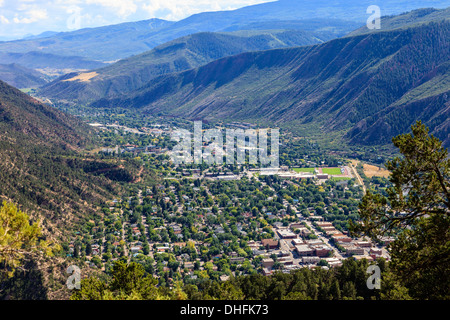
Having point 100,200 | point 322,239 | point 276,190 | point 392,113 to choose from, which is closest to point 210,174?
point 276,190

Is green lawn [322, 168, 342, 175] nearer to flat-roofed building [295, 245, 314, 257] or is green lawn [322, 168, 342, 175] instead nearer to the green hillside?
flat-roofed building [295, 245, 314, 257]

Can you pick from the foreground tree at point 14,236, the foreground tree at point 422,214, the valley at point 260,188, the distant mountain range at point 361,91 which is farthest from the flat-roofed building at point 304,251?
the distant mountain range at point 361,91

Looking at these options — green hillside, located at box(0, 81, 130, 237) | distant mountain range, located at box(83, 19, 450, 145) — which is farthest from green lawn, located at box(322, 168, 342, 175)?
green hillside, located at box(0, 81, 130, 237)

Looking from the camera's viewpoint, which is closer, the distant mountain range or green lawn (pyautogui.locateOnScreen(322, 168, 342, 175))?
green lawn (pyautogui.locateOnScreen(322, 168, 342, 175))

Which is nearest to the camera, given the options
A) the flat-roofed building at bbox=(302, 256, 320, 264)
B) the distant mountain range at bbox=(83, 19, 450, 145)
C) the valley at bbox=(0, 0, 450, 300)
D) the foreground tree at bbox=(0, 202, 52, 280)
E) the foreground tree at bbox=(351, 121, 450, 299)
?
the foreground tree at bbox=(351, 121, 450, 299)

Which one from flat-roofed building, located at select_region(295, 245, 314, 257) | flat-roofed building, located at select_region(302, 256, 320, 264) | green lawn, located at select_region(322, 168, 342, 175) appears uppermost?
green lawn, located at select_region(322, 168, 342, 175)

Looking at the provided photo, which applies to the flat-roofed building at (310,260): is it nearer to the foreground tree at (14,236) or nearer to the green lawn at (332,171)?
the foreground tree at (14,236)

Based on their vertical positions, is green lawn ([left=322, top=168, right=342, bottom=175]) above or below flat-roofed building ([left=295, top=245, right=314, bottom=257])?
above
